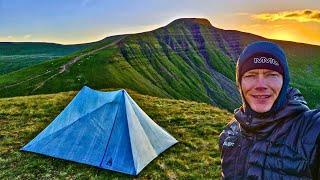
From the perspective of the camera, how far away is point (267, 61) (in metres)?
4.00

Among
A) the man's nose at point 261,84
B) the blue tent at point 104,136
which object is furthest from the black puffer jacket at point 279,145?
the blue tent at point 104,136

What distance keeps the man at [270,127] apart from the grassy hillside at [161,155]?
13.1 meters

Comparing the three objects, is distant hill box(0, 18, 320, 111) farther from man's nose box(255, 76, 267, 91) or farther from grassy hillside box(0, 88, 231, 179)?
man's nose box(255, 76, 267, 91)

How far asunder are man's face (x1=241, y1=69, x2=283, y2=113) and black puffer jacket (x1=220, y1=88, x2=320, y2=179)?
0.13 m

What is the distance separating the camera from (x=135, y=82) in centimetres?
11844

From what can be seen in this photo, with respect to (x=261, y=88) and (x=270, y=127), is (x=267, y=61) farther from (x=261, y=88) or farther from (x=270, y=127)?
(x=270, y=127)

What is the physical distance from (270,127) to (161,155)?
1590 cm

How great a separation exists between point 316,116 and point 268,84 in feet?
1.84

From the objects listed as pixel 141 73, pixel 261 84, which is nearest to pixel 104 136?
pixel 261 84

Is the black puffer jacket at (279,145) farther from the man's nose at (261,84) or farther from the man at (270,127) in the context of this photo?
the man's nose at (261,84)

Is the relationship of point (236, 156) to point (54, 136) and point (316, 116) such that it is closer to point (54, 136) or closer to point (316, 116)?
point (316, 116)

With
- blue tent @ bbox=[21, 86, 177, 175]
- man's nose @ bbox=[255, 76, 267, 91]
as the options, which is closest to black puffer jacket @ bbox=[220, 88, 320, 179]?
man's nose @ bbox=[255, 76, 267, 91]

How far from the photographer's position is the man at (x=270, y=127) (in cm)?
364

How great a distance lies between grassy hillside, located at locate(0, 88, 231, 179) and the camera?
17.2 meters
